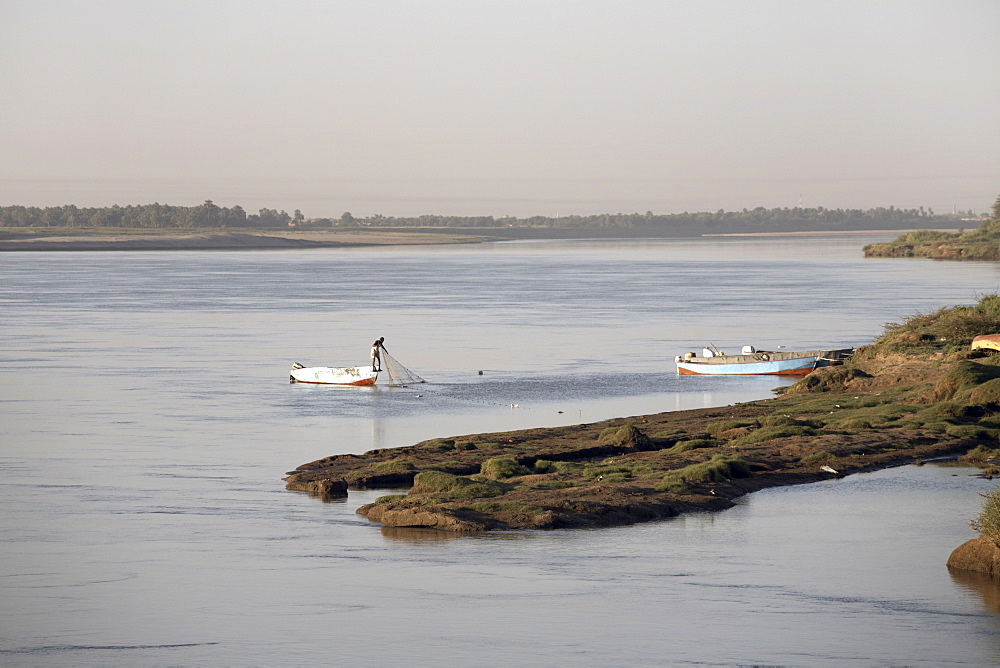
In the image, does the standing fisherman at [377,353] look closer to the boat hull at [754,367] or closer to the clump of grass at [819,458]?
the boat hull at [754,367]

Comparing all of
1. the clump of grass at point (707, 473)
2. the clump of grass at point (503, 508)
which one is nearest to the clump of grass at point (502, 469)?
the clump of grass at point (503, 508)

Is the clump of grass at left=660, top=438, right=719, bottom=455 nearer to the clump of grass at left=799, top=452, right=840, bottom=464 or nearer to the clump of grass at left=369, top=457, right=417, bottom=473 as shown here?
the clump of grass at left=799, top=452, right=840, bottom=464

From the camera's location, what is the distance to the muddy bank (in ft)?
82.2

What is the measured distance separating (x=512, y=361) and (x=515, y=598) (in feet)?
112

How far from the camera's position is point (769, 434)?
1259 inches

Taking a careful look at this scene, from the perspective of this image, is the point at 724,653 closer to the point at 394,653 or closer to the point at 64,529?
the point at 394,653

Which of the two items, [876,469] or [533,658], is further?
[876,469]

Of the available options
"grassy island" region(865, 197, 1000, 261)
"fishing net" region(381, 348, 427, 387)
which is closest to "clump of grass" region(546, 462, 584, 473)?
"fishing net" region(381, 348, 427, 387)

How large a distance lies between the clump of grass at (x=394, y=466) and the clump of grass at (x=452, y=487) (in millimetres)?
1796

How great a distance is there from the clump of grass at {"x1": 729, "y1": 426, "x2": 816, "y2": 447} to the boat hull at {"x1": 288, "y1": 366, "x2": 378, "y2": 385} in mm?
19984

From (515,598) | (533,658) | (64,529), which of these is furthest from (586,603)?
(64,529)

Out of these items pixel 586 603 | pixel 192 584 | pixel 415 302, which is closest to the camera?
pixel 586 603

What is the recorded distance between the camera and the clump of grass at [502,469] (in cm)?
2778

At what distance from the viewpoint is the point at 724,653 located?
57.0 feet
